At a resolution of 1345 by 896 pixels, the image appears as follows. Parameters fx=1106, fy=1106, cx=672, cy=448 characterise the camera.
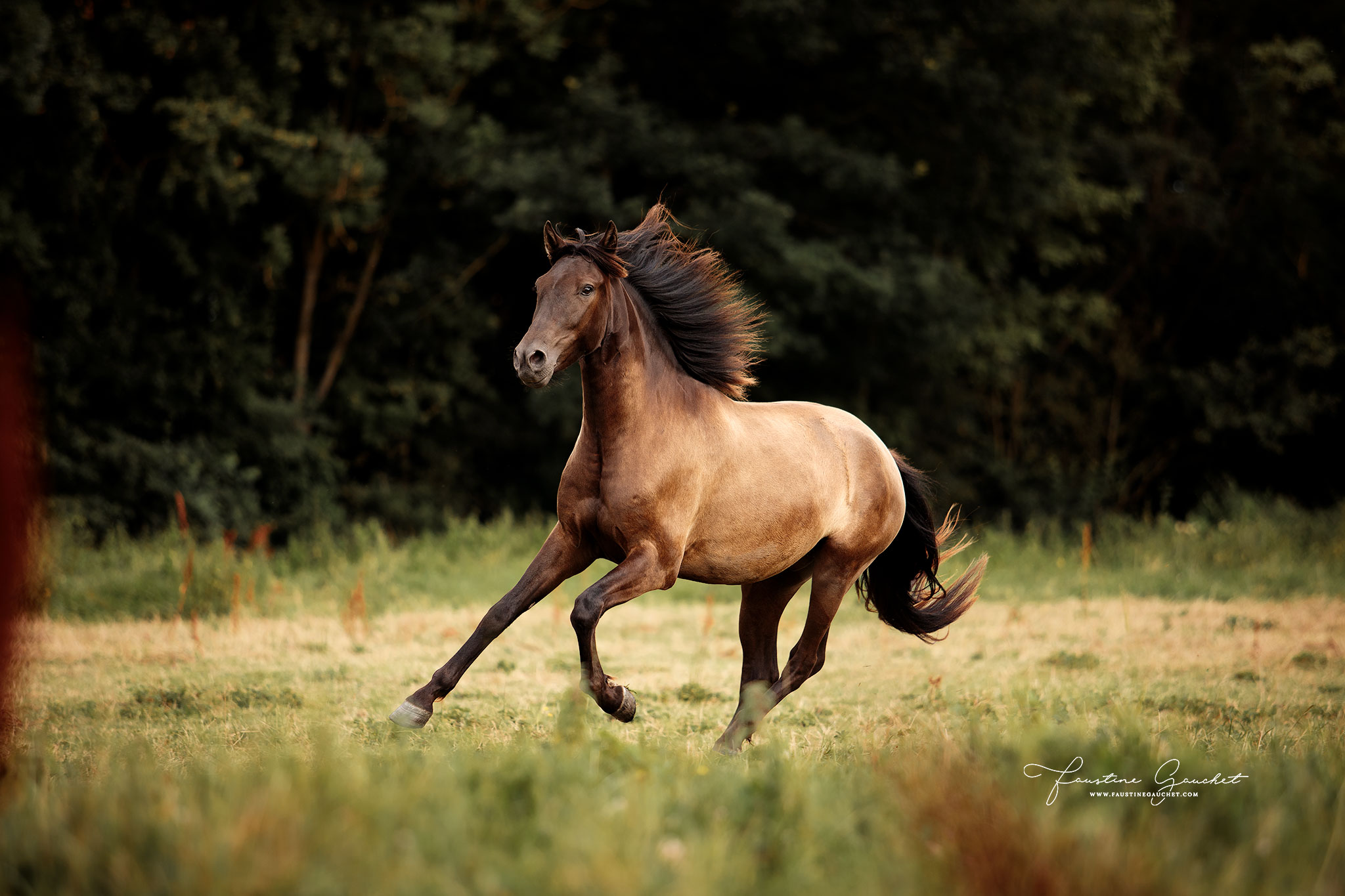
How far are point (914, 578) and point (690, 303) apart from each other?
7.27 ft

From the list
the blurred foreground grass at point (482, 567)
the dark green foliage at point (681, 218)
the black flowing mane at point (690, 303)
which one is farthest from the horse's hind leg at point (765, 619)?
the dark green foliage at point (681, 218)

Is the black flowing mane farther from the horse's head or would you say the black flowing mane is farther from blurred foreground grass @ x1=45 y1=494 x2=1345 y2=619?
blurred foreground grass @ x1=45 y1=494 x2=1345 y2=619

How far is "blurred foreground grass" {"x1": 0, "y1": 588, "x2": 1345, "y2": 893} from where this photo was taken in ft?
8.09

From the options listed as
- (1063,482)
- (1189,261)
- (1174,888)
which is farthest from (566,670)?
(1189,261)

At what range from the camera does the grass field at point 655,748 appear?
2512mm

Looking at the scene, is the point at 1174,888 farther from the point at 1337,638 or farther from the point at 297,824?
the point at 1337,638

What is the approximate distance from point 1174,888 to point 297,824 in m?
1.96

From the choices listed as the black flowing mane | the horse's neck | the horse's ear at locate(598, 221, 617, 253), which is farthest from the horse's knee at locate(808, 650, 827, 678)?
the horse's ear at locate(598, 221, 617, 253)

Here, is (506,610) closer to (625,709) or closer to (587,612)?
(587,612)

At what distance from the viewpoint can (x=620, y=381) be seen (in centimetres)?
483

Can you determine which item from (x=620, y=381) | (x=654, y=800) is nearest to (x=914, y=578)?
(x=620, y=381)

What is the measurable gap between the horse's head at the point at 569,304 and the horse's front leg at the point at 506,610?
2.62 ft

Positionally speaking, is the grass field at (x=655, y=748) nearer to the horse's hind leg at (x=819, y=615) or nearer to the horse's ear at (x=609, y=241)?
the horse's hind leg at (x=819, y=615)

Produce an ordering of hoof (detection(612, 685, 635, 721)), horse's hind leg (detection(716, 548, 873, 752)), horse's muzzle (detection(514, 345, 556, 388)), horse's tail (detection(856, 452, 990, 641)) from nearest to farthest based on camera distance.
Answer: horse's muzzle (detection(514, 345, 556, 388))
hoof (detection(612, 685, 635, 721))
horse's hind leg (detection(716, 548, 873, 752))
horse's tail (detection(856, 452, 990, 641))
